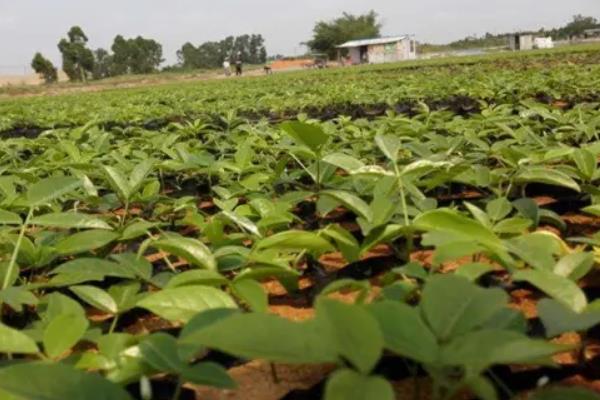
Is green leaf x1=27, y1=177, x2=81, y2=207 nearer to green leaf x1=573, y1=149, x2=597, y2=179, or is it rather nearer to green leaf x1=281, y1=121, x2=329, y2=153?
green leaf x1=281, y1=121, x2=329, y2=153

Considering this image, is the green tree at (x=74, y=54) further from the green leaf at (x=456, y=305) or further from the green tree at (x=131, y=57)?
the green leaf at (x=456, y=305)

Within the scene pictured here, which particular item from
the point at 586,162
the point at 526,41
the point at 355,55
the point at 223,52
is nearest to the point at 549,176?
the point at 586,162

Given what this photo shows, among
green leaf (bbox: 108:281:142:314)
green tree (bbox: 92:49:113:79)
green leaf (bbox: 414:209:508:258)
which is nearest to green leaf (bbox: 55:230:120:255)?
green leaf (bbox: 108:281:142:314)

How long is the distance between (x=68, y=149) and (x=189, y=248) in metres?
0.92

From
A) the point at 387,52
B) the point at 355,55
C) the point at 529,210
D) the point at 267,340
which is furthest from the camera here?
the point at 355,55

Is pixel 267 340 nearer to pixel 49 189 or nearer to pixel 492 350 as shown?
pixel 492 350

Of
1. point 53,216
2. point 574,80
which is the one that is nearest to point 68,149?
point 53,216

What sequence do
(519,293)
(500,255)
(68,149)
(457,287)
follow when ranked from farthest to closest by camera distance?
(68,149)
(519,293)
(500,255)
(457,287)

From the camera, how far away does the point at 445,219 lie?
0.73 meters

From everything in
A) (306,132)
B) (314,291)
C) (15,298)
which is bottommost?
(314,291)

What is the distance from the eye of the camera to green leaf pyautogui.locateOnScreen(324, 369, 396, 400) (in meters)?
0.39

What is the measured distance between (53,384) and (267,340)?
0.19 metres

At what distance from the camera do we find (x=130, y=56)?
65.2 metres

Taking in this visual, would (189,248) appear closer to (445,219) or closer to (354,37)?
(445,219)
